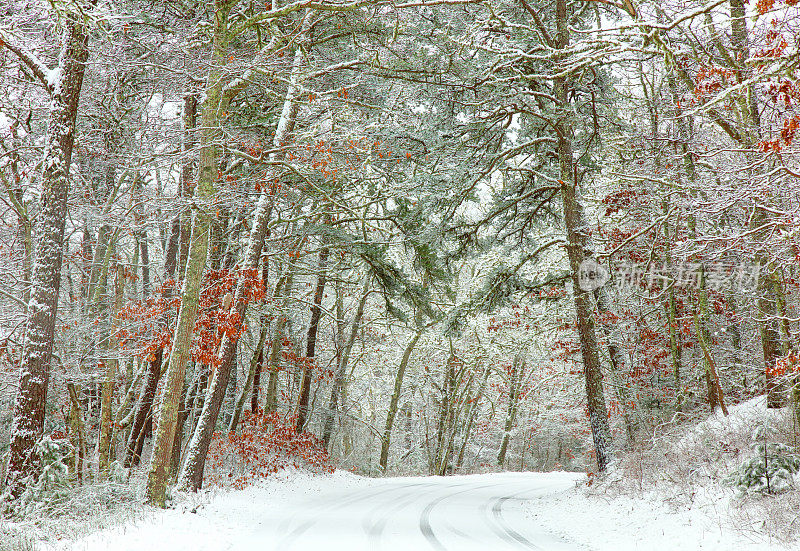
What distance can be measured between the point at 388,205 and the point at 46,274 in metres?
10.1

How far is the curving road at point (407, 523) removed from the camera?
25.1 feet

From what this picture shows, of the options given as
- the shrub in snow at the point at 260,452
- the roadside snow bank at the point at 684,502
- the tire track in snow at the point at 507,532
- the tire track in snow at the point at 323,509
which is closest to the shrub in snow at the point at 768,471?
the roadside snow bank at the point at 684,502

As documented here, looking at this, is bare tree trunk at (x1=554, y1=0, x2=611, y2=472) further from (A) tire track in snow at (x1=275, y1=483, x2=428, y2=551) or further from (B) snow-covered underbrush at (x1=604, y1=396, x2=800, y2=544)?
(A) tire track in snow at (x1=275, y1=483, x2=428, y2=551)

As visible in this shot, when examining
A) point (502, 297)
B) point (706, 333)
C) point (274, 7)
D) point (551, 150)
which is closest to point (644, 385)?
point (706, 333)

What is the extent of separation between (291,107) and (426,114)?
133 inches

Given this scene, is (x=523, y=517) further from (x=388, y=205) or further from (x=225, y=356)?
(x=388, y=205)

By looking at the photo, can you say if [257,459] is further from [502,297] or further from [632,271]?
[632,271]

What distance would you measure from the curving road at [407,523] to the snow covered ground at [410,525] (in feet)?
0.05

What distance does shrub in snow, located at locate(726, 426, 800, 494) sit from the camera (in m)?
7.69

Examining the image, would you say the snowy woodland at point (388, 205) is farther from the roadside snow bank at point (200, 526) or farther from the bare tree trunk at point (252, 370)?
the roadside snow bank at point (200, 526)

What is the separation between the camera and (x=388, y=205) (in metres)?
17.5

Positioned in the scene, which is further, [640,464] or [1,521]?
[640,464]

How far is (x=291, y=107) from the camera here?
12.6 m

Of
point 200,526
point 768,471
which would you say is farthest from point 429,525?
point 768,471
